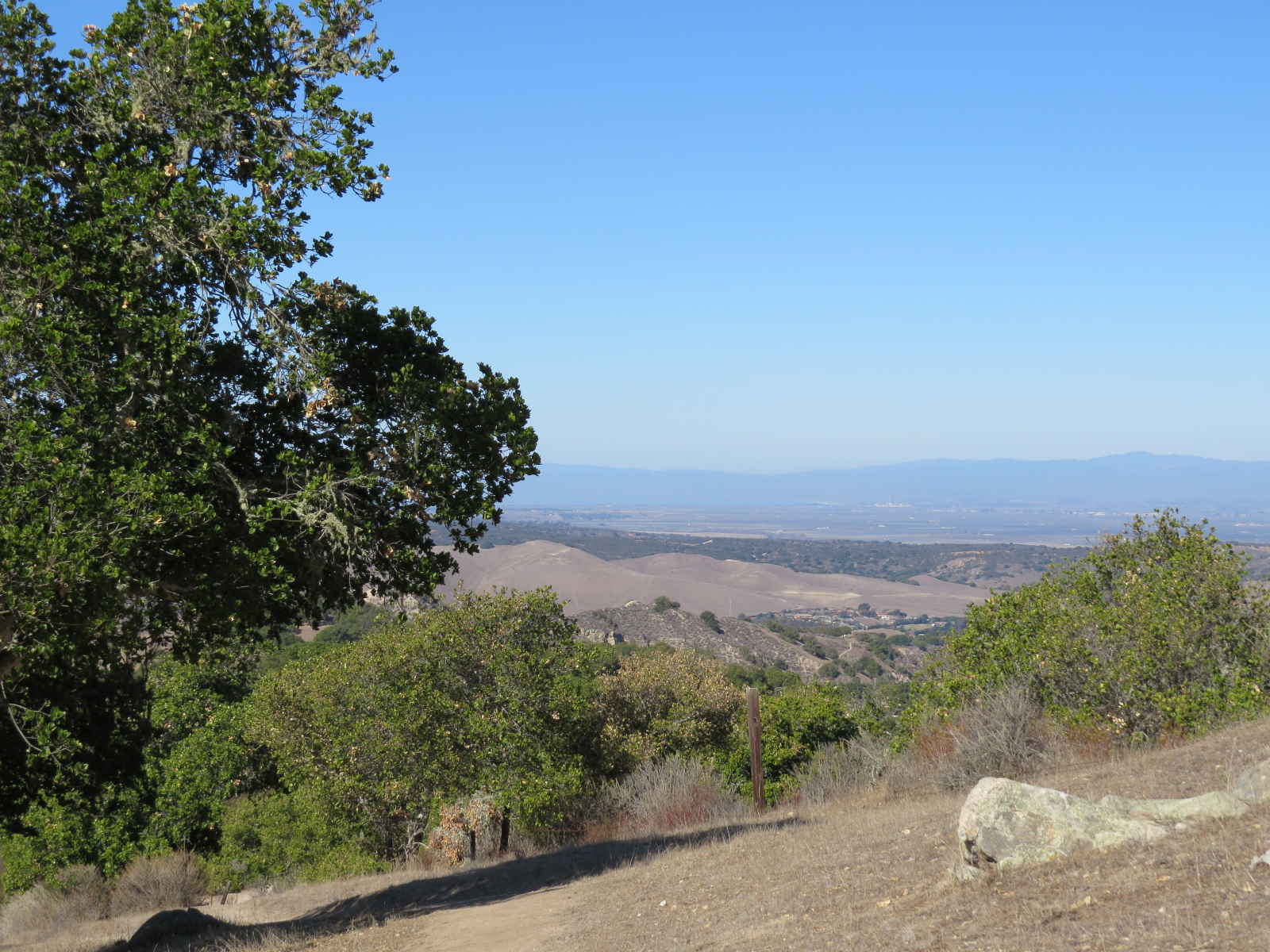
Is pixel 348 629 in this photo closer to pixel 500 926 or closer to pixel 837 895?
pixel 500 926

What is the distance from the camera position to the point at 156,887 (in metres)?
Result: 24.9

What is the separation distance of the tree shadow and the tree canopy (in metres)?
4.38

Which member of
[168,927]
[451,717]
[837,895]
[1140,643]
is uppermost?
[1140,643]

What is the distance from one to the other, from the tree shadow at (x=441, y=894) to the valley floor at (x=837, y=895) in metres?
0.07

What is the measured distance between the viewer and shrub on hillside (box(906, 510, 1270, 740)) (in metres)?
18.5

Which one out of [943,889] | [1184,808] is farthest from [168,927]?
[1184,808]

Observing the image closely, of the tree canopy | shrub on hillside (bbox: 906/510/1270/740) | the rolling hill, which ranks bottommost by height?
the rolling hill

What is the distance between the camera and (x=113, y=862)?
100ft

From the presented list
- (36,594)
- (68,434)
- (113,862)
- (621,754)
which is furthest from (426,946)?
(113,862)

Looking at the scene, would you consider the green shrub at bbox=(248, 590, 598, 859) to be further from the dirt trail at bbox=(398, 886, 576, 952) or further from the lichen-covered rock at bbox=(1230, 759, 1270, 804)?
the lichen-covered rock at bbox=(1230, 759, 1270, 804)

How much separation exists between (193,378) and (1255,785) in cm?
1074

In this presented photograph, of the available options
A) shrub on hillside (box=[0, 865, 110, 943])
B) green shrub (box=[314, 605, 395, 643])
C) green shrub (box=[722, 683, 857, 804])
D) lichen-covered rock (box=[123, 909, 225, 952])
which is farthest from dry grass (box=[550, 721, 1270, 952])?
green shrub (box=[314, 605, 395, 643])

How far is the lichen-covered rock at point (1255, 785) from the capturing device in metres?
9.05

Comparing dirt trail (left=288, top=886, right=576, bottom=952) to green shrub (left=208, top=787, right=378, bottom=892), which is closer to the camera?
dirt trail (left=288, top=886, right=576, bottom=952)
